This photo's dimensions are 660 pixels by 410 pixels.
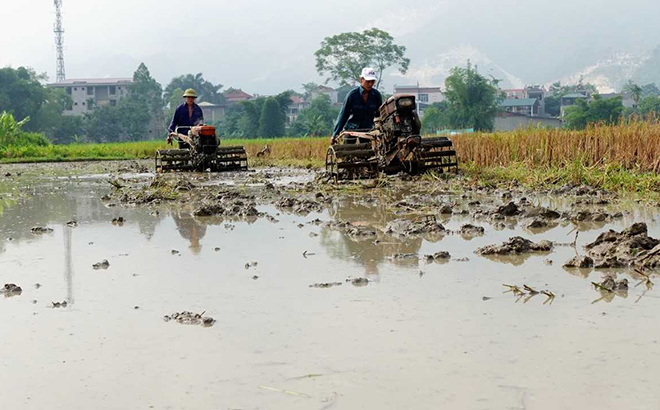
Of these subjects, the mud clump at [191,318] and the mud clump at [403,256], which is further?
the mud clump at [403,256]

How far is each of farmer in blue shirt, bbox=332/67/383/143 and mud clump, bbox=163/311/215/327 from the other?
8859 millimetres

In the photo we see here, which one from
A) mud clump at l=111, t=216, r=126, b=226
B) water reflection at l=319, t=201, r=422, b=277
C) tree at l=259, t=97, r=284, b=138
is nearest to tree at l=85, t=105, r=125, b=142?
tree at l=259, t=97, r=284, b=138

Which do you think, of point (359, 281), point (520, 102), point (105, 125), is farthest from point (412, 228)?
point (520, 102)

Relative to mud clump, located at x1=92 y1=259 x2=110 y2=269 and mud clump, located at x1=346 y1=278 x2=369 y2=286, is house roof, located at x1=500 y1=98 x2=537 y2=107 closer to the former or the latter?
mud clump, located at x1=92 y1=259 x2=110 y2=269

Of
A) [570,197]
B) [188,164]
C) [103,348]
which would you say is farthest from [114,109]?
[103,348]

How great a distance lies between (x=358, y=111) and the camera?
13344 mm

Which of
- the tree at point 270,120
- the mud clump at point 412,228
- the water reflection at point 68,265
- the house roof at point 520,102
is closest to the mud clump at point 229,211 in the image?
the water reflection at point 68,265

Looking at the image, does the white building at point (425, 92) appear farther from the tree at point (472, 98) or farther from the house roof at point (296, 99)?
the tree at point (472, 98)

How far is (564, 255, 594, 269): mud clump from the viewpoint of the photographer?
5.35 meters

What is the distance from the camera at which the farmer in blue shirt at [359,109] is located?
13078 millimetres

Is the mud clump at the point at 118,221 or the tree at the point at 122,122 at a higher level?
the tree at the point at 122,122

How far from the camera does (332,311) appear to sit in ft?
14.3

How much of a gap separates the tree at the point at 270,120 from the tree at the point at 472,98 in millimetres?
15450

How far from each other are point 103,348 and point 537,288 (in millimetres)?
2505
